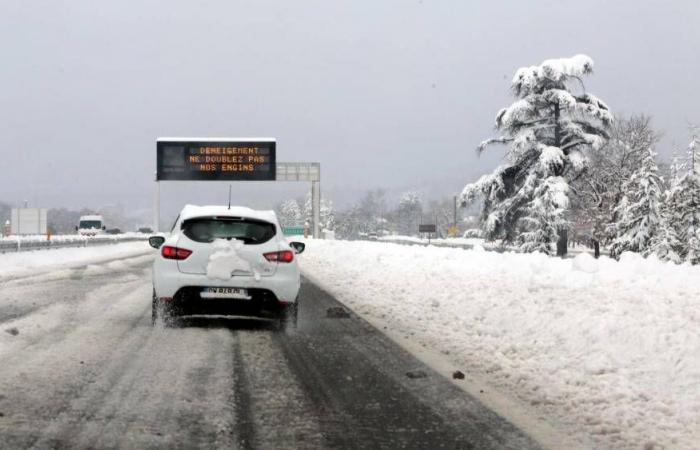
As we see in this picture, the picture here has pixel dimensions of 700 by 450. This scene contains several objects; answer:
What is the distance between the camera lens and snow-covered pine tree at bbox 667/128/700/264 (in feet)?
124

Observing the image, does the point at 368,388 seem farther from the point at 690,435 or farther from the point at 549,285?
the point at 549,285

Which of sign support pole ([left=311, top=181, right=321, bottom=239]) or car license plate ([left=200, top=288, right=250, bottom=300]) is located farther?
sign support pole ([left=311, top=181, right=321, bottom=239])

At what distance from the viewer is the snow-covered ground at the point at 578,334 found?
4551mm

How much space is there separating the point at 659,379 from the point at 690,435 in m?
1.43

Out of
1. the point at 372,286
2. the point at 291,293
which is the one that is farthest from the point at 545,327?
the point at 372,286

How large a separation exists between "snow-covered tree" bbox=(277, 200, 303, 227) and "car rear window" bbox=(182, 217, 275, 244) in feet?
496

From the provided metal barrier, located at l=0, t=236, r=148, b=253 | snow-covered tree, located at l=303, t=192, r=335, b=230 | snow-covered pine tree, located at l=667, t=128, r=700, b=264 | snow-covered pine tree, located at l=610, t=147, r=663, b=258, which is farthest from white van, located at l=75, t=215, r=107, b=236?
snow-covered tree, located at l=303, t=192, r=335, b=230

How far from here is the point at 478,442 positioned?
3918mm

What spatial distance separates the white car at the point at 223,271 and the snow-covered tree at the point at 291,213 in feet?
497

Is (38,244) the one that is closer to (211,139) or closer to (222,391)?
(211,139)

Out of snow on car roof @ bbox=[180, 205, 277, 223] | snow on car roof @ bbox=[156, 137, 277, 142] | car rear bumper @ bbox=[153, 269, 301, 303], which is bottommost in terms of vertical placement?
car rear bumper @ bbox=[153, 269, 301, 303]

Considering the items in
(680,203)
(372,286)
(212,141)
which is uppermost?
(212,141)

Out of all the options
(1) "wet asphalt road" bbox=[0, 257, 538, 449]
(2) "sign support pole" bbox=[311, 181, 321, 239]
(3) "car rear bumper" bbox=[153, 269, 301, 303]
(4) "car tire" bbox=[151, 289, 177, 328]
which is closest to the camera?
(1) "wet asphalt road" bbox=[0, 257, 538, 449]

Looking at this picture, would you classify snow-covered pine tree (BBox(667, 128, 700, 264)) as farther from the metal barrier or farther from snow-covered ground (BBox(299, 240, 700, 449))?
the metal barrier
